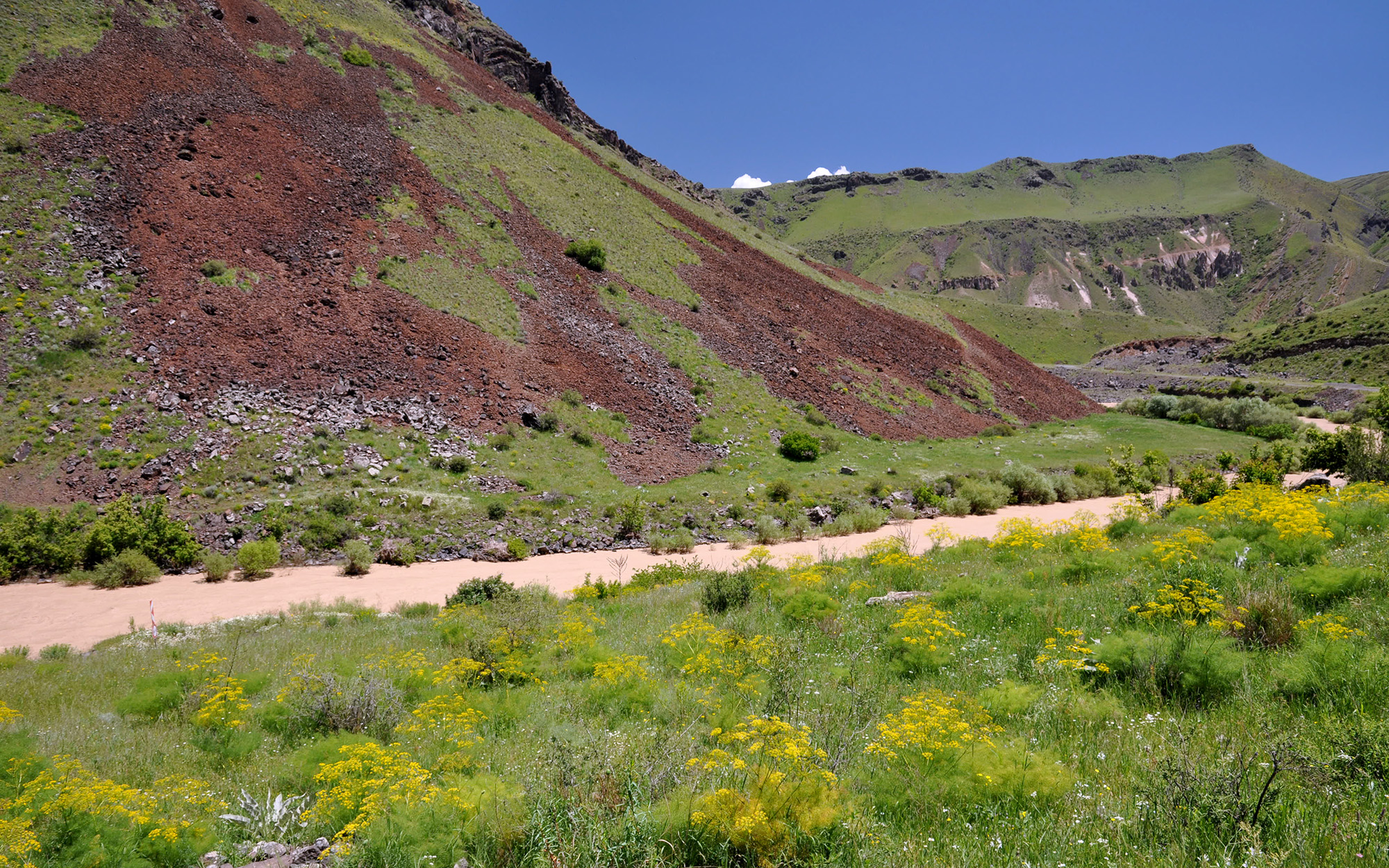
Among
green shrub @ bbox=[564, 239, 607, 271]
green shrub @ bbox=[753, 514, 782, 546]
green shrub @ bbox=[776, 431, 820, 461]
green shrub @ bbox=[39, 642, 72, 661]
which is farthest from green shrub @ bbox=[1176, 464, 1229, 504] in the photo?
green shrub @ bbox=[564, 239, 607, 271]

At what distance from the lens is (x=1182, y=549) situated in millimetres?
8688

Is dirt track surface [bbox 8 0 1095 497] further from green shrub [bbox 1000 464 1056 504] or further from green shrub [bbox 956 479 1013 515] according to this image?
green shrub [bbox 956 479 1013 515]

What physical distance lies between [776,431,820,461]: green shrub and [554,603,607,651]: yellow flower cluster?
17.8 meters

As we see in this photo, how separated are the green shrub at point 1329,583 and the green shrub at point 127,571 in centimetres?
2194

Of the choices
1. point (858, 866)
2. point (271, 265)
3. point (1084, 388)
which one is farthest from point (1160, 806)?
point (1084, 388)

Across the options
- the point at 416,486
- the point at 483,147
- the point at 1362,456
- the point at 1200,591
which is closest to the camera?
the point at 1200,591

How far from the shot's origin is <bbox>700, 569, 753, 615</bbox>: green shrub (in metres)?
10.6

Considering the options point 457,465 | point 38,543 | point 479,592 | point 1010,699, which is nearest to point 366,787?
point 1010,699

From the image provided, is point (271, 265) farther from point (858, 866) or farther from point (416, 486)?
point (858, 866)

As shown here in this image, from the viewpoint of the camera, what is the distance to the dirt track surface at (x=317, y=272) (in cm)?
2164

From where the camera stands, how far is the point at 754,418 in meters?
29.2

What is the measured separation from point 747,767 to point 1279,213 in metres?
250

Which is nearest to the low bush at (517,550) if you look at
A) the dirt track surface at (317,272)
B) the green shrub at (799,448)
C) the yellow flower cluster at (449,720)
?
the dirt track surface at (317,272)

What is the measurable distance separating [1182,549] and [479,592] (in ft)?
41.5
